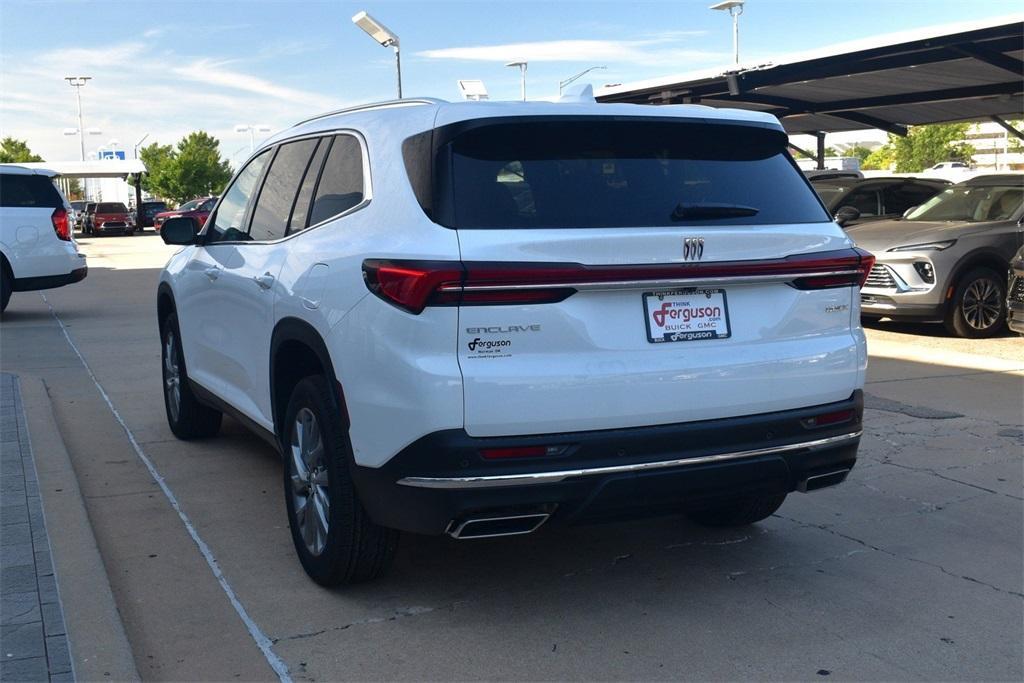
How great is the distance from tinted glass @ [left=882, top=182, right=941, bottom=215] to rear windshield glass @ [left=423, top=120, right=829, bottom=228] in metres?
12.8

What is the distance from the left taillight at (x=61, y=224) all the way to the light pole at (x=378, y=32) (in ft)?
29.7

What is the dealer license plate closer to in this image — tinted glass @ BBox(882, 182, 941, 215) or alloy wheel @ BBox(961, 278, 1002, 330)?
alloy wheel @ BBox(961, 278, 1002, 330)

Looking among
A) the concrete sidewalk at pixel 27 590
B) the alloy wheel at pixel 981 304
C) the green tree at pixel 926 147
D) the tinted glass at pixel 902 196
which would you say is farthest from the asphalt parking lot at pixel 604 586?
the green tree at pixel 926 147

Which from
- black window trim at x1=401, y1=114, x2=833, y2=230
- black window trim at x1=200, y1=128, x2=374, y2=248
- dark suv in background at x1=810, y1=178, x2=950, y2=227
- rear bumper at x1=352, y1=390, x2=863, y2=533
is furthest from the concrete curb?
dark suv in background at x1=810, y1=178, x2=950, y2=227

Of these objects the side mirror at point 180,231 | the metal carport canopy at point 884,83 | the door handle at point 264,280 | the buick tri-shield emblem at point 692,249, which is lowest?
the door handle at point 264,280

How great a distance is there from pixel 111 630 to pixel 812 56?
1488cm

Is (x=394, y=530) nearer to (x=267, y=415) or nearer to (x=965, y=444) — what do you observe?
(x=267, y=415)

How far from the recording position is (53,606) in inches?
162

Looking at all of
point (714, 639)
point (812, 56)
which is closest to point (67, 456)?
point (714, 639)

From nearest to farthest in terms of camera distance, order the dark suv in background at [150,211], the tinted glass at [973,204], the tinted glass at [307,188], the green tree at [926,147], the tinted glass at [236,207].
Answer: the tinted glass at [307,188] < the tinted glass at [236,207] < the tinted glass at [973,204] < the dark suv in background at [150,211] < the green tree at [926,147]

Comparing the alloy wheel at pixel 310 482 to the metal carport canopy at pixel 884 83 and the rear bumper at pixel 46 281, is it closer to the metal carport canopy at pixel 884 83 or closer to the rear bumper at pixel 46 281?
the rear bumper at pixel 46 281

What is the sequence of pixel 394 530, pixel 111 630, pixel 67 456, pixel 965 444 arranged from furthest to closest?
pixel 965 444 < pixel 67 456 < pixel 394 530 < pixel 111 630

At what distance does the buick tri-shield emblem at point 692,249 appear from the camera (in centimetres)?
390

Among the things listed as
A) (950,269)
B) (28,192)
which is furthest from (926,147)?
(28,192)
